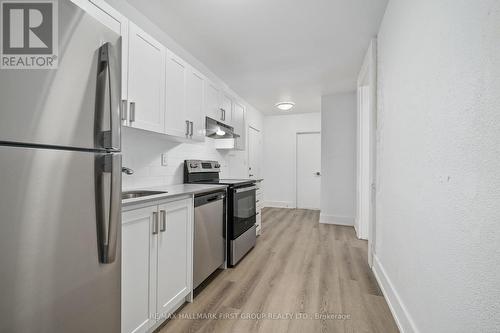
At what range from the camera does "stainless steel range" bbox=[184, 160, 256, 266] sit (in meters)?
2.62

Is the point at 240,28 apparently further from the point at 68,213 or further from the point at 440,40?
the point at 68,213

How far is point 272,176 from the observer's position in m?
6.46

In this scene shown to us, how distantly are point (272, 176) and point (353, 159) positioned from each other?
241 centimetres

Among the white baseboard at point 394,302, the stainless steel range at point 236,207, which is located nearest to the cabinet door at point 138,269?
the stainless steel range at point 236,207

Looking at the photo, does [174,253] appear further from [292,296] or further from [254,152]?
[254,152]

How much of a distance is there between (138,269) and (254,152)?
178 inches

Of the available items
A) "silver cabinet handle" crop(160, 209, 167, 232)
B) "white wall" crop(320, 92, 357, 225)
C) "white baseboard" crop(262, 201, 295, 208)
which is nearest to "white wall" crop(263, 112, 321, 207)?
"white baseboard" crop(262, 201, 295, 208)

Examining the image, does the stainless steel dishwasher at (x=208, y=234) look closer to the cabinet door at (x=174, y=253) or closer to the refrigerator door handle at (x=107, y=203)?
the cabinet door at (x=174, y=253)

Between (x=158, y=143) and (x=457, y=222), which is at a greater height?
(x=158, y=143)

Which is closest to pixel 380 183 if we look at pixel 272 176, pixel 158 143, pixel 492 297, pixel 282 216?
pixel 492 297

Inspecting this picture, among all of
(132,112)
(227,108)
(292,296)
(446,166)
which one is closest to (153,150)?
(132,112)

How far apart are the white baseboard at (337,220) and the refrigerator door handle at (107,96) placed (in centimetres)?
438

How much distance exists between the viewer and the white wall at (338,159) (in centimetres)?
456

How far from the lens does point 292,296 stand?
2039mm
